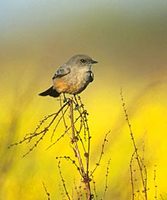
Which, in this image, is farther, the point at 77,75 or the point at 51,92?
the point at 51,92

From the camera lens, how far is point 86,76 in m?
1.72

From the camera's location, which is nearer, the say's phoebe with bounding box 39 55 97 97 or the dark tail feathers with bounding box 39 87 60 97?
the say's phoebe with bounding box 39 55 97 97

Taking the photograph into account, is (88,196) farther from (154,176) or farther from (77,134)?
(154,176)

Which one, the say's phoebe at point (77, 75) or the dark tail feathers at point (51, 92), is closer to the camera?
the say's phoebe at point (77, 75)

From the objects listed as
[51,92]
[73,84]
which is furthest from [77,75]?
[51,92]

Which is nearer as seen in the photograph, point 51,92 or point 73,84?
point 73,84

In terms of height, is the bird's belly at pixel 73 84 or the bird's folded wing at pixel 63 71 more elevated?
the bird's folded wing at pixel 63 71

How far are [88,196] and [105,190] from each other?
0.58 m

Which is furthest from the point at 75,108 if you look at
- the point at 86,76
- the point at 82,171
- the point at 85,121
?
the point at 86,76

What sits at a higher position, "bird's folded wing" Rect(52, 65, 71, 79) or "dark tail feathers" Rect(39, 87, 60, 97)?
"bird's folded wing" Rect(52, 65, 71, 79)

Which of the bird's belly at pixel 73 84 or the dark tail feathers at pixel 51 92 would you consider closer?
the bird's belly at pixel 73 84

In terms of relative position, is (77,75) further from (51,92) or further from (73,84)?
(51,92)

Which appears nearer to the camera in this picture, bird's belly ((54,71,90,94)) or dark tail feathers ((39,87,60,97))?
bird's belly ((54,71,90,94))

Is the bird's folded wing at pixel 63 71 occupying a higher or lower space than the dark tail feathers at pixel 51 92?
higher
